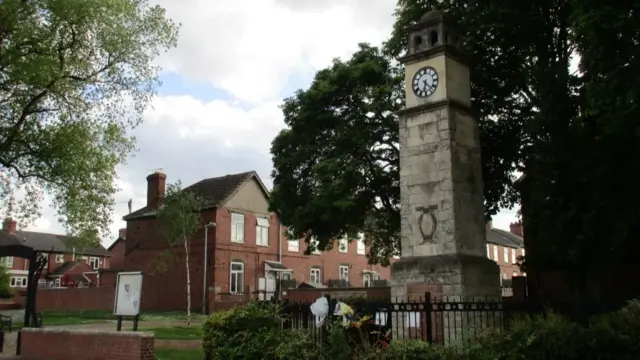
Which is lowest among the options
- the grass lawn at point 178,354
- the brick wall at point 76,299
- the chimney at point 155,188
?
the grass lawn at point 178,354

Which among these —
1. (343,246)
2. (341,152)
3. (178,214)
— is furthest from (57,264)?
(341,152)

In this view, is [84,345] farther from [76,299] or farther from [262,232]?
[76,299]

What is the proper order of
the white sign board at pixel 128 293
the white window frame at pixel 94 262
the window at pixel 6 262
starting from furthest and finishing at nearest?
the white window frame at pixel 94 262 < the window at pixel 6 262 < the white sign board at pixel 128 293

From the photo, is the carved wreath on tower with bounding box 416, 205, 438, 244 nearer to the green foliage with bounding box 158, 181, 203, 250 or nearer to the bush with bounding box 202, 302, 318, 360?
the bush with bounding box 202, 302, 318, 360

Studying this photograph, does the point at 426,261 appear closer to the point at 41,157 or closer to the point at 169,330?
the point at 169,330

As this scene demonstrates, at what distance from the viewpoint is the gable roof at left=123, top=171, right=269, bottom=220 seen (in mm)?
39031

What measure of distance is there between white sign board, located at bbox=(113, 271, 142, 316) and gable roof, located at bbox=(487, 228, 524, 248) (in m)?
51.6

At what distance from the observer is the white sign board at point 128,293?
14.2 meters

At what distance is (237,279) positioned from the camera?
3922cm

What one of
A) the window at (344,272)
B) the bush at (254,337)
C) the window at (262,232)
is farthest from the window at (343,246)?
the bush at (254,337)

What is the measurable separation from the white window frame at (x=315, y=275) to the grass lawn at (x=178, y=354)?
29605mm

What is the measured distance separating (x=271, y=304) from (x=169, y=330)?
1125 centimetres

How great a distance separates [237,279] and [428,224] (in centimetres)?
2592

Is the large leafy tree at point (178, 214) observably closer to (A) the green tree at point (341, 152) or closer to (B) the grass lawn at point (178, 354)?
(A) the green tree at point (341, 152)
